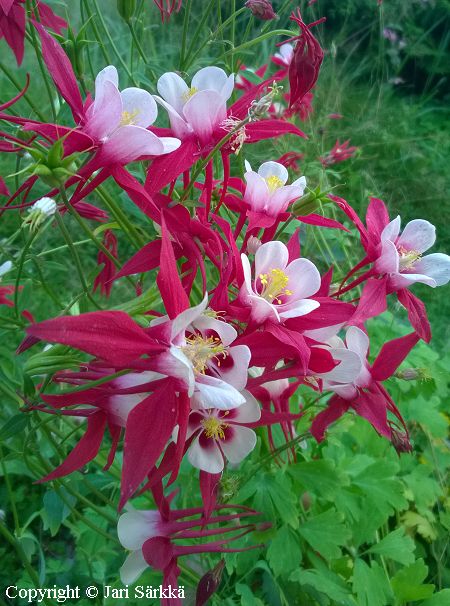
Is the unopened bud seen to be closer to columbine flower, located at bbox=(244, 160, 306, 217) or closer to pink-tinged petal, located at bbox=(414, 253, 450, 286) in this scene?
columbine flower, located at bbox=(244, 160, 306, 217)

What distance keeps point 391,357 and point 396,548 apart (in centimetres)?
40

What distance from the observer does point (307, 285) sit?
0.54 m

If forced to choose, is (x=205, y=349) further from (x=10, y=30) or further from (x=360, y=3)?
(x=360, y=3)

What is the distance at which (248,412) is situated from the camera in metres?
0.55

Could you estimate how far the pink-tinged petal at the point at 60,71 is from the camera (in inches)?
21.0

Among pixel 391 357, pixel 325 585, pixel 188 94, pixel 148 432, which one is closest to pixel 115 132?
pixel 188 94

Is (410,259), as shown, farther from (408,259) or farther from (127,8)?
(127,8)

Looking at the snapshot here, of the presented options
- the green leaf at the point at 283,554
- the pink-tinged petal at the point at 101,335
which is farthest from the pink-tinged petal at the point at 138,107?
the green leaf at the point at 283,554

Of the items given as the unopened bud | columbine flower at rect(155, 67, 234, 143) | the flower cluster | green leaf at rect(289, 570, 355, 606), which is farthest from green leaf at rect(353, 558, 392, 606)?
columbine flower at rect(155, 67, 234, 143)

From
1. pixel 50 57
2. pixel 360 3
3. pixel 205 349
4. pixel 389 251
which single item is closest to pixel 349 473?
pixel 389 251

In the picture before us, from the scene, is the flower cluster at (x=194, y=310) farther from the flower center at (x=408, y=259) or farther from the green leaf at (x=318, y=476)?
the green leaf at (x=318, y=476)

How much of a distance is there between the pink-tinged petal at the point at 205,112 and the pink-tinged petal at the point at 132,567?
398 mm

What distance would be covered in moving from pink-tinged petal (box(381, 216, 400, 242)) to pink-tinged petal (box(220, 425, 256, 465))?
8.5 inches

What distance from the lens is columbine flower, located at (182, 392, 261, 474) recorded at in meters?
0.55
